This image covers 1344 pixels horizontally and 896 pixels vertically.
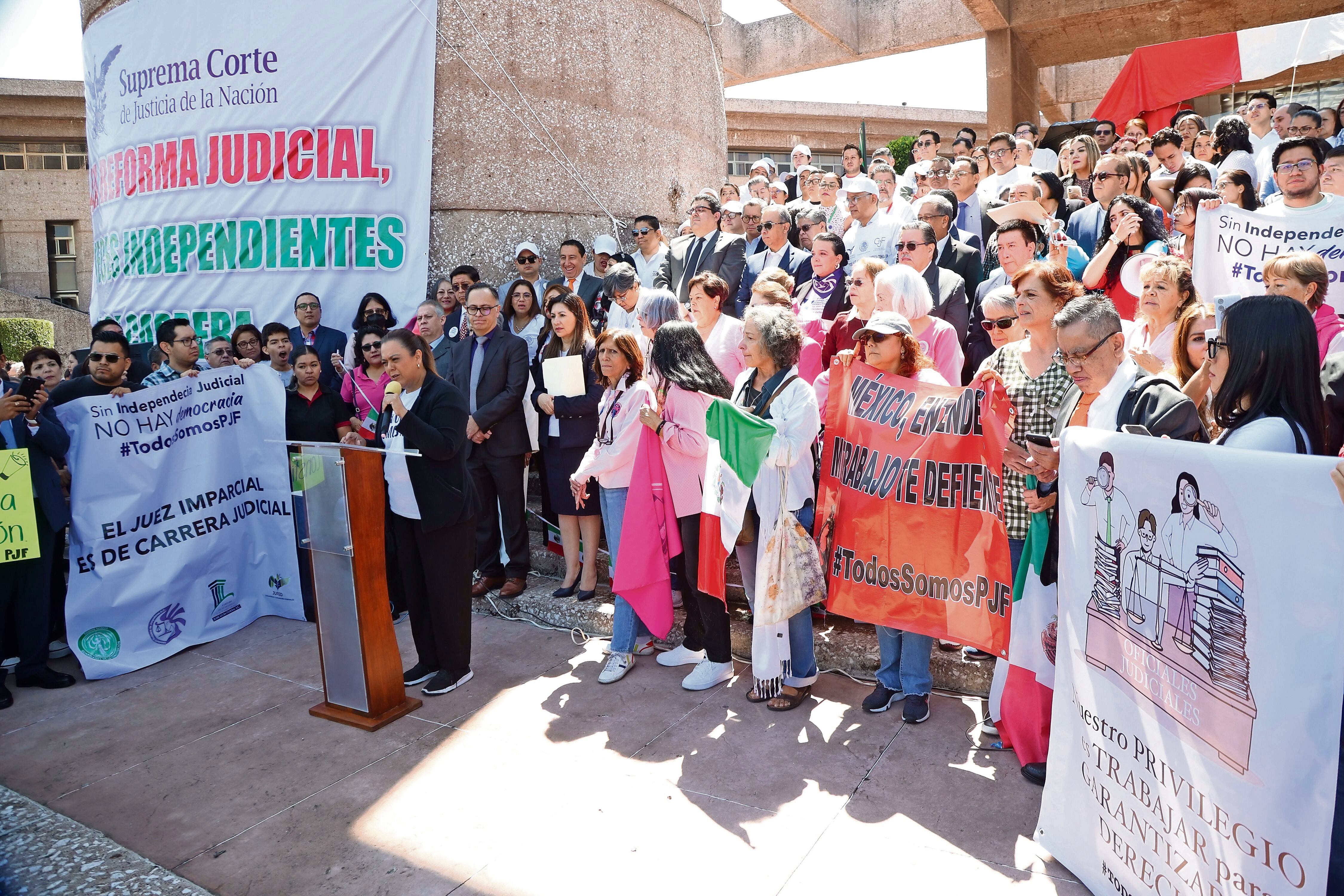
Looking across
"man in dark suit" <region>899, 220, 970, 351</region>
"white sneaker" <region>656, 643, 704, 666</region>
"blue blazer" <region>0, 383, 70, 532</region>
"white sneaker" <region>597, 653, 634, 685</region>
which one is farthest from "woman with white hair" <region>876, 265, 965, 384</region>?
"blue blazer" <region>0, 383, 70, 532</region>

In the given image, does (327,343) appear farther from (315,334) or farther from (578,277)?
(578,277)

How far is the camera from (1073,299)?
3.48m

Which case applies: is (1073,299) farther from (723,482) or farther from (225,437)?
(225,437)

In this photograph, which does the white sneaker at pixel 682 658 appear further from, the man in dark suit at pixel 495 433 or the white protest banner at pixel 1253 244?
the white protest banner at pixel 1253 244

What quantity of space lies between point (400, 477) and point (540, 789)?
6.30ft

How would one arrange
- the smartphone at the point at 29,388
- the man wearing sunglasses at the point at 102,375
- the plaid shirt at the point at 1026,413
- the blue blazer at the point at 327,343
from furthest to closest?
the blue blazer at the point at 327,343 → the man wearing sunglasses at the point at 102,375 → the smartphone at the point at 29,388 → the plaid shirt at the point at 1026,413

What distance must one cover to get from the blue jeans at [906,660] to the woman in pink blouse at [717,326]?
6.23ft

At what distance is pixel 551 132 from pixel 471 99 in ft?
2.57

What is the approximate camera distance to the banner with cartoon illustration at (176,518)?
18.7ft

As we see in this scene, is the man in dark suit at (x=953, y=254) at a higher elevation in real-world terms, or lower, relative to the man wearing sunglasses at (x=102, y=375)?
higher

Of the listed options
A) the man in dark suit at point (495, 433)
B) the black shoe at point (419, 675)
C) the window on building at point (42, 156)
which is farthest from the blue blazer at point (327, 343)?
the window on building at point (42, 156)

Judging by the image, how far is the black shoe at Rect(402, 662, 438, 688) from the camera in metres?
5.18

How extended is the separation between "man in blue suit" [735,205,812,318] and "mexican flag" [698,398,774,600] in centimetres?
244

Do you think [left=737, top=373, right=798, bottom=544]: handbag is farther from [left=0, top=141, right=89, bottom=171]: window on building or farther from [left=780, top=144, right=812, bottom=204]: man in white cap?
[left=0, top=141, right=89, bottom=171]: window on building
